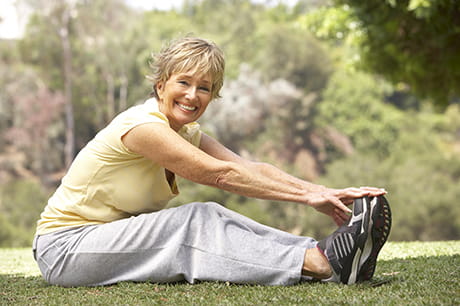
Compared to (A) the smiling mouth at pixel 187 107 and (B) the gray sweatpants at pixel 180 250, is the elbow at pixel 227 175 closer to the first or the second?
(B) the gray sweatpants at pixel 180 250

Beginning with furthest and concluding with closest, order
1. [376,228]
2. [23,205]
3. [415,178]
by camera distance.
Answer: [415,178] < [23,205] < [376,228]

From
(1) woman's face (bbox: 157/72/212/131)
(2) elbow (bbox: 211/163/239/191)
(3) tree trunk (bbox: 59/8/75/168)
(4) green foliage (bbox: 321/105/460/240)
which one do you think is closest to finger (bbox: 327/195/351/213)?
(2) elbow (bbox: 211/163/239/191)

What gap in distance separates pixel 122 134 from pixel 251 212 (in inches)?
765

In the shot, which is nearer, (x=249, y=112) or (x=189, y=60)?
(x=189, y=60)

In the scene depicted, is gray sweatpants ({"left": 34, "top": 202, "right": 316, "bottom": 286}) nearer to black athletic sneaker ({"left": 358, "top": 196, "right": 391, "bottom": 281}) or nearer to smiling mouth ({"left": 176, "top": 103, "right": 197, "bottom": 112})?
black athletic sneaker ({"left": 358, "top": 196, "right": 391, "bottom": 281})

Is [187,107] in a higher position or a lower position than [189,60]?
lower

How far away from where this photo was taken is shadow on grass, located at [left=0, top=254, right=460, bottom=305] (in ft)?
7.43

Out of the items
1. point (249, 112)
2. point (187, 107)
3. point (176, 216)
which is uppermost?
point (187, 107)

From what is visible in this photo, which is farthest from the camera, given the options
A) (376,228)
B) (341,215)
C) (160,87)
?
(160,87)

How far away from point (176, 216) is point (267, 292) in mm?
514

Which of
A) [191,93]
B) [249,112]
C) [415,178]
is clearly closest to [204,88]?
[191,93]

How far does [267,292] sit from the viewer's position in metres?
2.44

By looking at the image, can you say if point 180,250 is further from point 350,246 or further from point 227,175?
point 350,246

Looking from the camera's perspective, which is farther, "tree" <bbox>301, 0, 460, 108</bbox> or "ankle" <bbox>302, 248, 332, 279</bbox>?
"tree" <bbox>301, 0, 460, 108</bbox>
